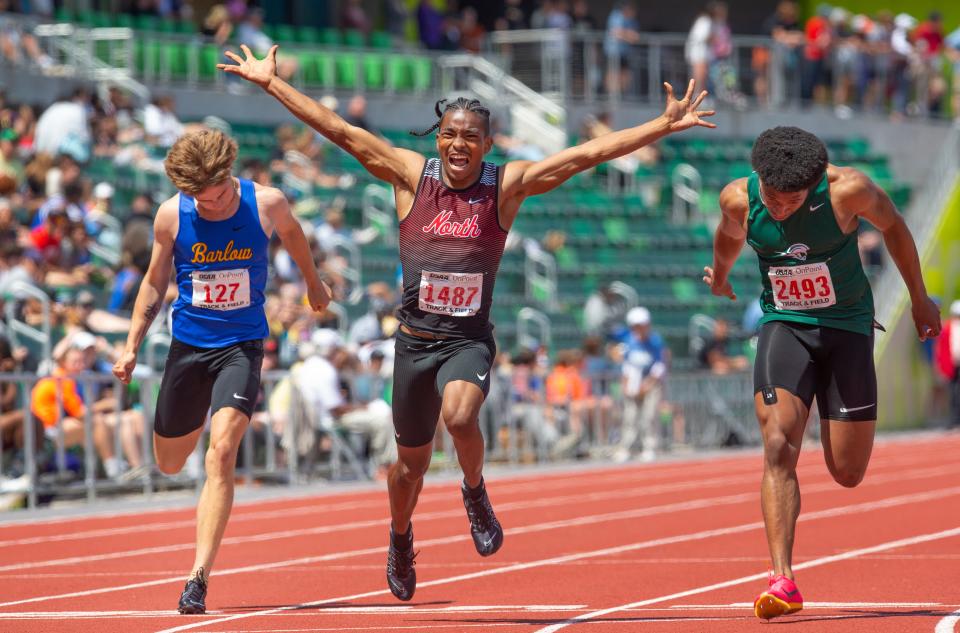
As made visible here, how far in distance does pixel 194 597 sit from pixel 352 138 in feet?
6.75

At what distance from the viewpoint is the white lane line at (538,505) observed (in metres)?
10.6

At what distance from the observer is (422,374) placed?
25.3ft

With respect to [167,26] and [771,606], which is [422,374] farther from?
[167,26]

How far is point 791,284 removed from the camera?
7574 millimetres

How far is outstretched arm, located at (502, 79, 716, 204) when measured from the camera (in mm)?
7480

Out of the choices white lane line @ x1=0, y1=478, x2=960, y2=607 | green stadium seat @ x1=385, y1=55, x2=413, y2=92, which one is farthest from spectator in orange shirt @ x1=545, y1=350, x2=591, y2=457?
green stadium seat @ x1=385, y1=55, x2=413, y2=92

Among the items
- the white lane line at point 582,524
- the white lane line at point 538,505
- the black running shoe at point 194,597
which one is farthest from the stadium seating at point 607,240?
the black running shoe at point 194,597

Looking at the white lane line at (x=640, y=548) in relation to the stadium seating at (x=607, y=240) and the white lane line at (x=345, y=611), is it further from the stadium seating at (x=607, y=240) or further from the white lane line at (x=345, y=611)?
the stadium seating at (x=607, y=240)

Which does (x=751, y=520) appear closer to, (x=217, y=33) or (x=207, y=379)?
(x=207, y=379)

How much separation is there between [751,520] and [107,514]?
481 cm

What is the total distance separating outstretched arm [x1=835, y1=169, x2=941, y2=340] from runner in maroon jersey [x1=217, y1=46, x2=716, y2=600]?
0.71m

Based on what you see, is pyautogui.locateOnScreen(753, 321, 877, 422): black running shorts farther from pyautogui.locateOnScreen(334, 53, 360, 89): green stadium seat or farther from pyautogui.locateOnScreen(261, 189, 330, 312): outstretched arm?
pyautogui.locateOnScreen(334, 53, 360, 89): green stadium seat

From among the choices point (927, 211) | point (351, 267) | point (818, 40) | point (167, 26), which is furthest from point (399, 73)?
point (927, 211)

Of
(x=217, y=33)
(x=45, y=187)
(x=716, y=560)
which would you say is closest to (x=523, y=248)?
(x=217, y=33)
